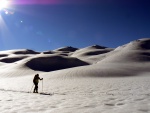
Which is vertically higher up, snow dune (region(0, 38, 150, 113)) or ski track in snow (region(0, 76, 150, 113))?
snow dune (region(0, 38, 150, 113))

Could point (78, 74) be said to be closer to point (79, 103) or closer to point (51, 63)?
point (79, 103)

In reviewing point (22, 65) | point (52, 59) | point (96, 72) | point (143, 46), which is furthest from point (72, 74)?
point (143, 46)

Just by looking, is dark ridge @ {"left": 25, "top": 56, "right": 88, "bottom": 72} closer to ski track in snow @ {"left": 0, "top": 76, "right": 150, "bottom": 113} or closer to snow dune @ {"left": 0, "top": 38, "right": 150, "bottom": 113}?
snow dune @ {"left": 0, "top": 38, "right": 150, "bottom": 113}

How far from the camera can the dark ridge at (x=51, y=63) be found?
6703 centimetres

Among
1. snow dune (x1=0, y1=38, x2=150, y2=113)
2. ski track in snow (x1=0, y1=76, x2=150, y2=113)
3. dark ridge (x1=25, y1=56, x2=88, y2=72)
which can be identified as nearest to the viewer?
ski track in snow (x1=0, y1=76, x2=150, y2=113)

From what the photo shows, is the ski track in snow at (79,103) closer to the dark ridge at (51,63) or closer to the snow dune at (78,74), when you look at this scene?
the snow dune at (78,74)

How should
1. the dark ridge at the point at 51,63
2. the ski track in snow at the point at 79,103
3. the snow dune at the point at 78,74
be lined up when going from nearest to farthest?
the ski track in snow at the point at 79,103 → the snow dune at the point at 78,74 → the dark ridge at the point at 51,63

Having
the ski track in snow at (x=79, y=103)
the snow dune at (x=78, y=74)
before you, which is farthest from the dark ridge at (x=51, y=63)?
the ski track in snow at (x=79, y=103)

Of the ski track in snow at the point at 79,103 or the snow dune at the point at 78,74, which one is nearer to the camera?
the ski track in snow at the point at 79,103

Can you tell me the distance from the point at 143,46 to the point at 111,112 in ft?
347

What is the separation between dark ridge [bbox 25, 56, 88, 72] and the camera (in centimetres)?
6703

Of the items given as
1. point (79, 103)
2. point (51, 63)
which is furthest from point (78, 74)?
point (51, 63)

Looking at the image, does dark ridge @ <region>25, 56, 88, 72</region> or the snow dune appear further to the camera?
dark ridge @ <region>25, 56, 88, 72</region>

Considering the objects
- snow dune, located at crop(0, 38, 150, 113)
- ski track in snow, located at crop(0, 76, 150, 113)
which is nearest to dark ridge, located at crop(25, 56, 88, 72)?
snow dune, located at crop(0, 38, 150, 113)
